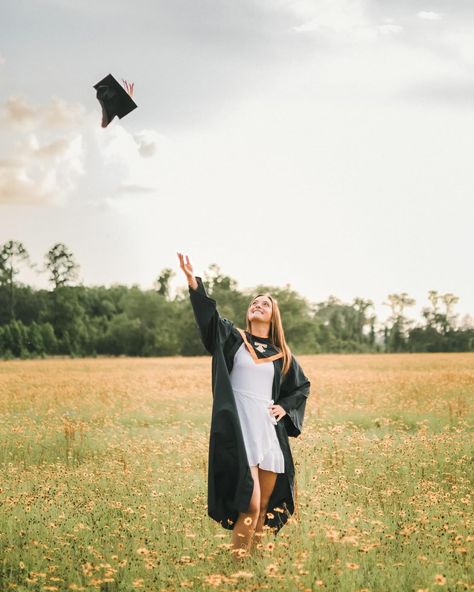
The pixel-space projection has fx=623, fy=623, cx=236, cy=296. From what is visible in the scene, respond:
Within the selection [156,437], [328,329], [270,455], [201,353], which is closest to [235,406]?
[270,455]

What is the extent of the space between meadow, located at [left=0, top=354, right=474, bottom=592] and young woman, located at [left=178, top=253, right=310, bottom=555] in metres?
0.25

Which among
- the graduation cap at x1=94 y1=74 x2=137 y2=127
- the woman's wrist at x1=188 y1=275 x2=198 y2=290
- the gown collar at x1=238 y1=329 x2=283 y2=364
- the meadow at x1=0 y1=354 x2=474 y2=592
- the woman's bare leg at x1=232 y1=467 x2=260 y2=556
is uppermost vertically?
the graduation cap at x1=94 y1=74 x2=137 y2=127

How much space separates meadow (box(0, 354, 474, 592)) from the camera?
4.29 metres

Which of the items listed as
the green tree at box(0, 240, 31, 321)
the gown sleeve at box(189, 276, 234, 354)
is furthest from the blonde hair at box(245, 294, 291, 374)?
the green tree at box(0, 240, 31, 321)

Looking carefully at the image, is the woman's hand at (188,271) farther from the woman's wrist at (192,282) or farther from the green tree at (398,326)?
the green tree at (398,326)

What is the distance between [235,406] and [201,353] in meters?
58.5

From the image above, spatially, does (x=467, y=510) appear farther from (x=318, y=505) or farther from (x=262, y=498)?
(x=262, y=498)

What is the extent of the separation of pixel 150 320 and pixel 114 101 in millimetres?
53813

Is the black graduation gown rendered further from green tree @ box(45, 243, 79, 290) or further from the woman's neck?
green tree @ box(45, 243, 79, 290)

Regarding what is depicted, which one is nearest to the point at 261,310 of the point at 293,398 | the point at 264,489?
the point at 293,398

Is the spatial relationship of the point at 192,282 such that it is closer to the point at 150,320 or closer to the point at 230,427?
the point at 230,427

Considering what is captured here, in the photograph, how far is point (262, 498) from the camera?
4.86m

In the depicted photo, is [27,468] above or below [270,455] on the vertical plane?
below

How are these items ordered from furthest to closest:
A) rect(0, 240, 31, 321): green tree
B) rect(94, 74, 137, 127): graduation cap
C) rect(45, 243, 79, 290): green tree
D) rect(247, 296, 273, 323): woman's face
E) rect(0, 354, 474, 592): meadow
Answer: rect(45, 243, 79, 290): green tree, rect(0, 240, 31, 321): green tree, rect(94, 74, 137, 127): graduation cap, rect(247, 296, 273, 323): woman's face, rect(0, 354, 474, 592): meadow
